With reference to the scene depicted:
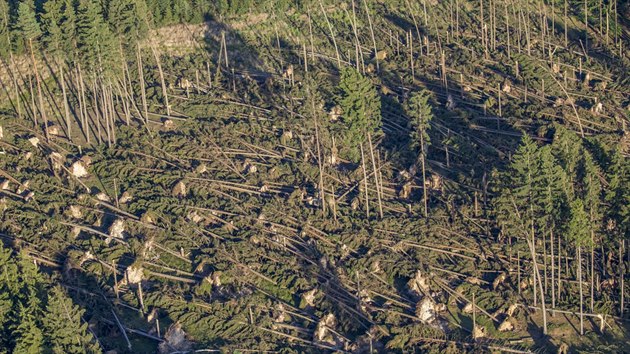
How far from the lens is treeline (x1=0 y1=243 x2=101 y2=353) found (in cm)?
6831

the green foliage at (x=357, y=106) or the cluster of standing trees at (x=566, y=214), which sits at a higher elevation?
the green foliage at (x=357, y=106)

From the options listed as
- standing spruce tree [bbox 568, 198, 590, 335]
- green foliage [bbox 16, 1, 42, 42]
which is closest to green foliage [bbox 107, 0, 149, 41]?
green foliage [bbox 16, 1, 42, 42]

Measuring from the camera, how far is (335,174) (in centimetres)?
8744

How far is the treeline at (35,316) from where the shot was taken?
68.3 meters

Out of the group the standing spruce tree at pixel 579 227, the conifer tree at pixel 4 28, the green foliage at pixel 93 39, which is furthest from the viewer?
the conifer tree at pixel 4 28

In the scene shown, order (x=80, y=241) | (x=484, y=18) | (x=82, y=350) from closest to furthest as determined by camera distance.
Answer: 1. (x=82, y=350)
2. (x=80, y=241)
3. (x=484, y=18)

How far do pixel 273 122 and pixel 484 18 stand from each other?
24936mm

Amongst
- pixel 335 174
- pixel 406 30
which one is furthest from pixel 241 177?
pixel 406 30

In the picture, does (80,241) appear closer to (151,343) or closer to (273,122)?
(151,343)

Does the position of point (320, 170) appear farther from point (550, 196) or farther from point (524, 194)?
point (550, 196)

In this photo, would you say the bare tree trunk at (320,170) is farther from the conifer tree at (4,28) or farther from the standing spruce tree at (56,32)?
the conifer tree at (4,28)

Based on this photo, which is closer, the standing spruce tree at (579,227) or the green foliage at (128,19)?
the standing spruce tree at (579,227)

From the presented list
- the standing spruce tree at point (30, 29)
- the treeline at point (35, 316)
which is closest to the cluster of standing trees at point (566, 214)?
the treeline at point (35, 316)

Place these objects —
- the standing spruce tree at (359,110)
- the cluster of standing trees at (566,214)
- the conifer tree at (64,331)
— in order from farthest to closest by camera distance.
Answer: the standing spruce tree at (359,110) < the cluster of standing trees at (566,214) < the conifer tree at (64,331)
